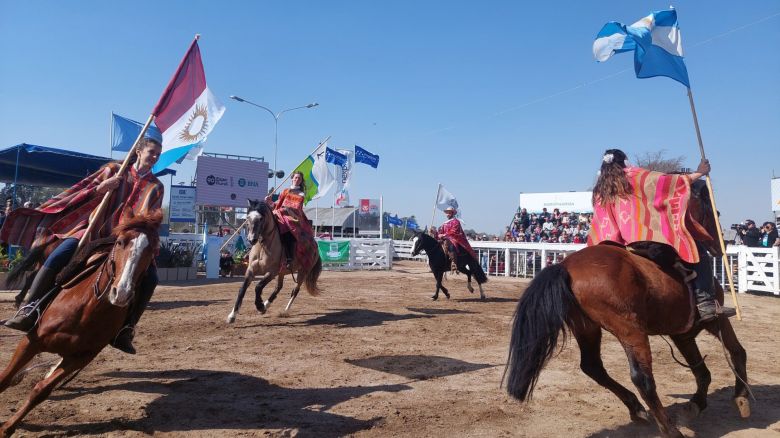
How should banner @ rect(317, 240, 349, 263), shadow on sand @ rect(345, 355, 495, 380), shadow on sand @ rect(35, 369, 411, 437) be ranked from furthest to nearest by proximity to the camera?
banner @ rect(317, 240, 349, 263)
shadow on sand @ rect(345, 355, 495, 380)
shadow on sand @ rect(35, 369, 411, 437)

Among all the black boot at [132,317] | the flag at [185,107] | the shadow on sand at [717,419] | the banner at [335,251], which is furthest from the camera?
the banner at [335,251]

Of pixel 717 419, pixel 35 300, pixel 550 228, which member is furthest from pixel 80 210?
pixel 550 228

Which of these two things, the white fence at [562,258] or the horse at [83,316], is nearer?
the horse at [83,316]

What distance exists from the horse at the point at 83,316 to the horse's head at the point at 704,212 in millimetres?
4394

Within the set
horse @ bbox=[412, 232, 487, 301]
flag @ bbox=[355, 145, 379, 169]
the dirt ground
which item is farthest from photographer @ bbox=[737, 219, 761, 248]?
flag @ bbox=[355, 145, 379, 169]

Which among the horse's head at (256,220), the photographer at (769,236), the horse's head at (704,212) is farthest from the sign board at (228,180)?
Answer: the horse's head at (704,212)

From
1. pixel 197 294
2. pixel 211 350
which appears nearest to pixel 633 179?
pixel 211 350

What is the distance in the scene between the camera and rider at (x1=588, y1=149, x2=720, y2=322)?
381 cm

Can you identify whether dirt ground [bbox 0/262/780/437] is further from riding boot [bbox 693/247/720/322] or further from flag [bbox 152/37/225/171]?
flag [bbox 152/37/225/171]

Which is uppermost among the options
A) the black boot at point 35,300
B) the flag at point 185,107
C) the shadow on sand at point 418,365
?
the flag at point 185,107

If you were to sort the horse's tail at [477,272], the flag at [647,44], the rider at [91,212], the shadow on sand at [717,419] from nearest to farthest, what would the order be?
the shadow on sand at [717,419], the rider at [91,212], the flag at [647,44], the horse's tail at [477,272]

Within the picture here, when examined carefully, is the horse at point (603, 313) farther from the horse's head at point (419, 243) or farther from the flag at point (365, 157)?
the flag at point (365, 157)

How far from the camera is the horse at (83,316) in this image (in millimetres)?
3333

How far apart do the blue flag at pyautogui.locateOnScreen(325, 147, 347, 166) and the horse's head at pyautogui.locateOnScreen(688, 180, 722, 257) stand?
64.0 ft
